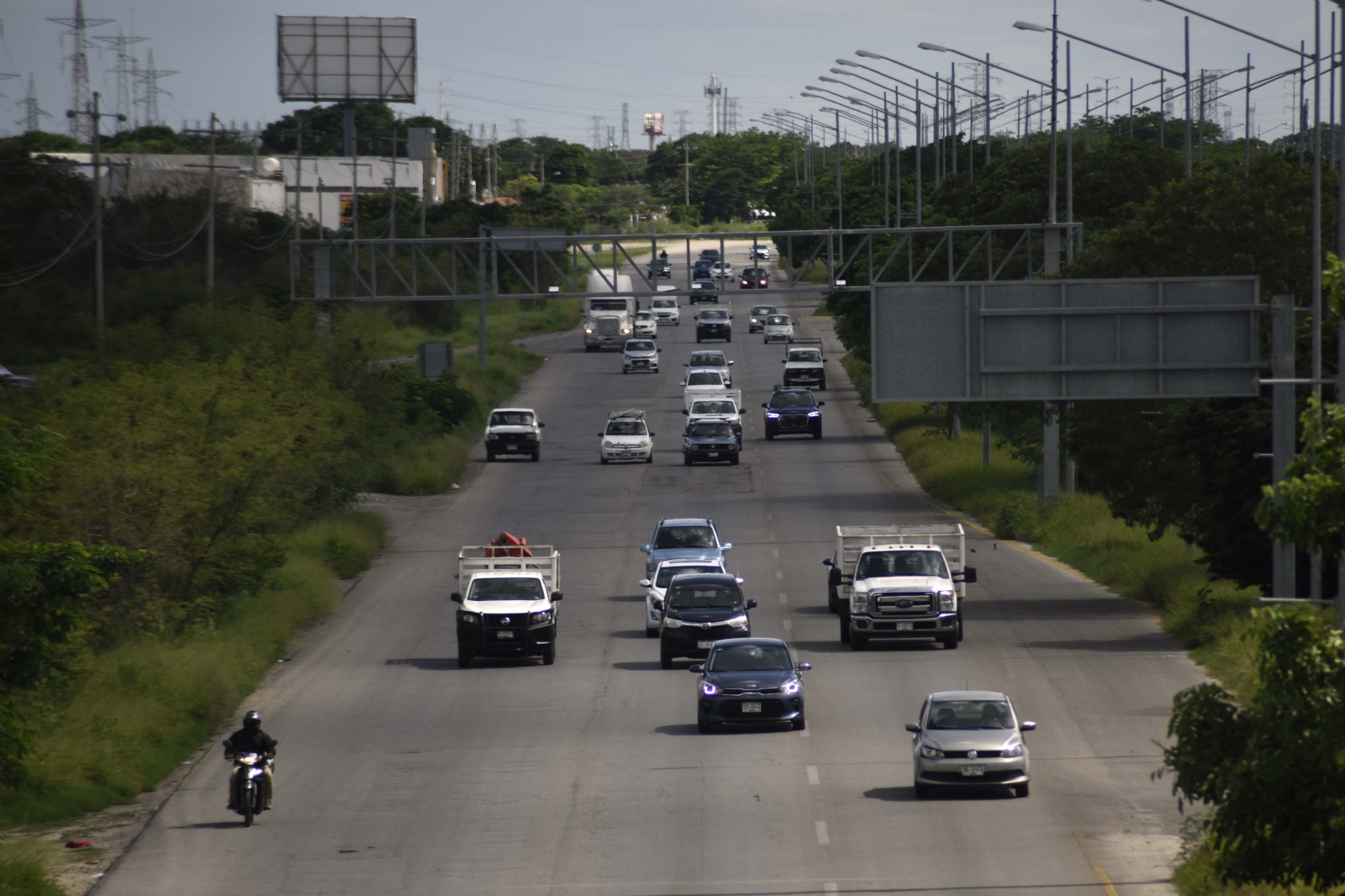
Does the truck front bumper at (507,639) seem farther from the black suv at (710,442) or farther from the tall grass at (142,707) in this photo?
the black suv at (710,442)

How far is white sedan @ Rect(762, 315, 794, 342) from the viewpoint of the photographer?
361 feet

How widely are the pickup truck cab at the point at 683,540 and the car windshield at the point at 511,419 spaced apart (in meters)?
27.7

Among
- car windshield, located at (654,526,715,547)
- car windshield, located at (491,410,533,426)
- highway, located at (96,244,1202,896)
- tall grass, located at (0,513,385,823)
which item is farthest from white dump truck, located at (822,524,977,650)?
car windshield, located at (491,410,533,426)

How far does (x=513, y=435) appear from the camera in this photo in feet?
216

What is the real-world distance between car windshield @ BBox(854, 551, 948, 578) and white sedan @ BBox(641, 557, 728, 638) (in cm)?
364

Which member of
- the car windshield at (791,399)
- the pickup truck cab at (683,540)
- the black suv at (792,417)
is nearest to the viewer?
the pickup truck cab at (683,540)

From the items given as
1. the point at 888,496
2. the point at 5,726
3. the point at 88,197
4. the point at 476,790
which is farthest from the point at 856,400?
the point at 5,726

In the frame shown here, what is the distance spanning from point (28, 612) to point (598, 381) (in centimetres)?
7580

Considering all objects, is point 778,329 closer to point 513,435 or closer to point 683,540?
point 513,435

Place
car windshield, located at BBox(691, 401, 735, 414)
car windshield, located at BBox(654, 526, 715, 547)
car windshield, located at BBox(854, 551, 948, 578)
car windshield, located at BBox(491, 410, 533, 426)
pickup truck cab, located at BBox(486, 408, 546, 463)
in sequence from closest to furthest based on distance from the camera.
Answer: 1. car windshield, located at BBox(854, 551, 948, 578)
2. car windshield, located at BBox(654, 526, 715, 547)
3. pickup truck cab, located at BBox(486, 408, 546, 463)
4. car windshield, located at BBox(491, 410, 533, 426)
5. car windshield, located at BBox(691, 401, 735, 414)

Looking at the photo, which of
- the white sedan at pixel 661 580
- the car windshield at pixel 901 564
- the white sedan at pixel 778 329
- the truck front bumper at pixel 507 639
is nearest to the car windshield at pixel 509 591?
the truck front bumper at pixel 507 639

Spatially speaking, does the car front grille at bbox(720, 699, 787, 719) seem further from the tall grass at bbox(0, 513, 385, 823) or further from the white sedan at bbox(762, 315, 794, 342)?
the white sedan at bbox(762, 315, 794, 342)

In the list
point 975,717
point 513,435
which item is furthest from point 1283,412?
point 513,435

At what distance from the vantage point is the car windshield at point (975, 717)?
20891mm
